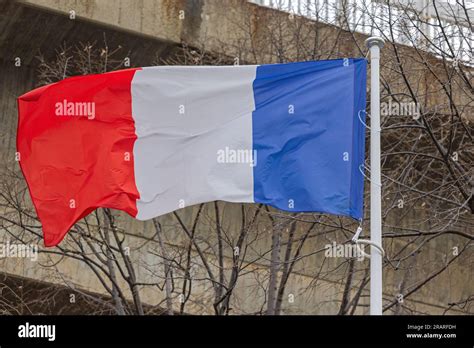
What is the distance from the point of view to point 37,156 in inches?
420

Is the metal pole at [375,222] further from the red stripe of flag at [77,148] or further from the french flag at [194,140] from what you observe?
the red stripe of flag at [77,148]

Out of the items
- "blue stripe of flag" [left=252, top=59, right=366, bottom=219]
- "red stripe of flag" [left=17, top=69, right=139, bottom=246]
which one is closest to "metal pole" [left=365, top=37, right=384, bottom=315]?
"blue stripe of flag" [left=252, top=59, right=366, bottom=219]

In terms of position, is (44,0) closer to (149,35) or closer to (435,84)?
(149,35)

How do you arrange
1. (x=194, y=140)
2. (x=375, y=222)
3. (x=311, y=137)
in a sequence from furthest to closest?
1. (x=194, y=140)
2. (x=311, y=137)
3. (x=375, y=222)

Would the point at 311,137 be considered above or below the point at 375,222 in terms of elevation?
above

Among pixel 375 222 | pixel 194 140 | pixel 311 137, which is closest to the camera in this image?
pixel 375 222

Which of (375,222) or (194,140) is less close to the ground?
(194,140)

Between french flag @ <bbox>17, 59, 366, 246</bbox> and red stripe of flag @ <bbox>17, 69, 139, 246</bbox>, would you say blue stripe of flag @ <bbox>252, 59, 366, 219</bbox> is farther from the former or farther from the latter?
red stripe of flag @ <bbox>17, 69, 139, 246</bbox>

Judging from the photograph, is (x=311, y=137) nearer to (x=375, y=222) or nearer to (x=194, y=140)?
(x=375, y=222)

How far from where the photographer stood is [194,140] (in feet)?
34.1

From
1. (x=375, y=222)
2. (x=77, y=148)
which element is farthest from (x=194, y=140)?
(x=375, y=222)

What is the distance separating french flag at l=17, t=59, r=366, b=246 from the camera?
10016mm

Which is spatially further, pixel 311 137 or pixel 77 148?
pixel 77 148

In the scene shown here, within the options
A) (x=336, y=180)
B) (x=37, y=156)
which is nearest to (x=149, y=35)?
(x=37, y=156)
